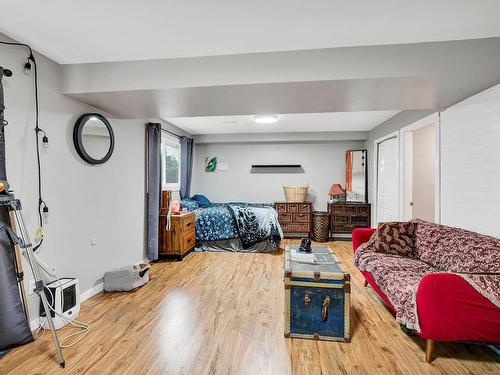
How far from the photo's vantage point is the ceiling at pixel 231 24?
5.73 ft

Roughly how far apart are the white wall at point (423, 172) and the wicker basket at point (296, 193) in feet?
7.46

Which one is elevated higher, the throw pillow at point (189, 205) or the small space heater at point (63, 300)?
the throw pillow at point (189, 205)

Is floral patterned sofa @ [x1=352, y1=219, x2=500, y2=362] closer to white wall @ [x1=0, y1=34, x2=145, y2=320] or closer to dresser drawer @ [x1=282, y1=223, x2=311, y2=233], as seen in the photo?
white wall @ [x1=0, y1=34, x2=145, y2=320]

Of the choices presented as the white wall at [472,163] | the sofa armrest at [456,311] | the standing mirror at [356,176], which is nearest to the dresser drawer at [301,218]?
the standing mirror at [356,176]

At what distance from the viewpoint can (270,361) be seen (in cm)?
190

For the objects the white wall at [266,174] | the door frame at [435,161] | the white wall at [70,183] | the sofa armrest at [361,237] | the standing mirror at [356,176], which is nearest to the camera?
the white wall at [70,183]

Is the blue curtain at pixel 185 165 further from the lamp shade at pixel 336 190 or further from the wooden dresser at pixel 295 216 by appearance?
the lamp shade at pixel 336 190

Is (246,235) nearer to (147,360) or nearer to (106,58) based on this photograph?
(147,360)

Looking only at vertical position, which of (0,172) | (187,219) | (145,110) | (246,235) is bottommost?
(246,235)

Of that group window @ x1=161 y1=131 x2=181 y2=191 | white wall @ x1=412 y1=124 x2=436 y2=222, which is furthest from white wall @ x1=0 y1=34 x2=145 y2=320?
white wall @ x1=412 y1=124 x2=436 y2=222

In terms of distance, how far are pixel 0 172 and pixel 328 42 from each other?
2.62 m

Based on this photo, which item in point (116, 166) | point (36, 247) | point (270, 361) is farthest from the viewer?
point (116, 166)

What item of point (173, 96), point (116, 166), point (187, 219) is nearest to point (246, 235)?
point (187, 219)

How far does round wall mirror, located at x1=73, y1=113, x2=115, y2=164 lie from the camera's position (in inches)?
111
